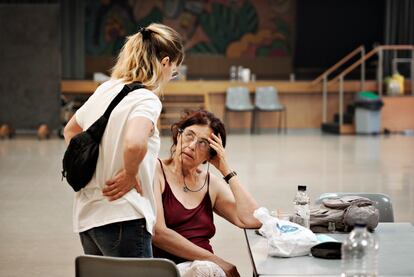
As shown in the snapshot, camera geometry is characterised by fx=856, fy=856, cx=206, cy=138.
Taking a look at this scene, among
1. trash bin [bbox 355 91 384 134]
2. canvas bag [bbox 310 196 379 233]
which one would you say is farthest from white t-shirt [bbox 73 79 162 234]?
trash bin [bbox 355 91 384 134]

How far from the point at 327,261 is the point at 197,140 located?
97 cm

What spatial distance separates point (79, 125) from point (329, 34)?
1718 centimetres

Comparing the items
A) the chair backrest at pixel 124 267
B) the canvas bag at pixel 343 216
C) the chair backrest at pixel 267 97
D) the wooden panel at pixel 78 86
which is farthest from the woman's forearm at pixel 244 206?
the chair backrest at pixel 267 97

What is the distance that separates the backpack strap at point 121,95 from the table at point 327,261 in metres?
0.78

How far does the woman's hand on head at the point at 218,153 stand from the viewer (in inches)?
152

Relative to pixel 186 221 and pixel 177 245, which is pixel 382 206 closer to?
pixel 186 221

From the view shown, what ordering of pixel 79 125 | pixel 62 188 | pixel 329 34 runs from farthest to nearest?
pixel 329 34 → pixel 62 188 → pixel 79 125

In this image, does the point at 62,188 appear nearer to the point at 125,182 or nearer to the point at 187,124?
the point at 187,124

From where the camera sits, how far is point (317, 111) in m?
18.6

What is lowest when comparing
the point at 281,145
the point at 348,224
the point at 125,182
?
the point at 281,145

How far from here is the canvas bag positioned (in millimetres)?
3760

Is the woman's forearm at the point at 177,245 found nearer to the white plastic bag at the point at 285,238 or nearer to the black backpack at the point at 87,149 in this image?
the white plastic bag at the point at 285,238

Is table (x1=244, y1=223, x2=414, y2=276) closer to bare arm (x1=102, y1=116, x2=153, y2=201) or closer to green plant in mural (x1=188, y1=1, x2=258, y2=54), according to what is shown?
bare arm (x1=102, y1=116, x2=153, y2=201)

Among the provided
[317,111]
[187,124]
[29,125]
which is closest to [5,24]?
[29,125]
